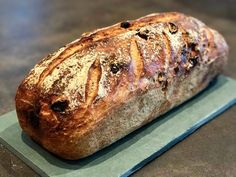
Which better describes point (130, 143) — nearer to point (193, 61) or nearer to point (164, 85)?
A: point (164, 85)

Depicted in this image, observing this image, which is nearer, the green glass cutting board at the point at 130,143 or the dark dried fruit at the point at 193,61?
the green glass cutting board at the point at 130,143

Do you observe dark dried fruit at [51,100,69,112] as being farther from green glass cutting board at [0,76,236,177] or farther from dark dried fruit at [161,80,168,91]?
dark dried fruit at [161,80,168,91]

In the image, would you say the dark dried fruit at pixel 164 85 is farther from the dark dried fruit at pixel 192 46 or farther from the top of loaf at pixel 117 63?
the dark dried fruit at pixel 192 46

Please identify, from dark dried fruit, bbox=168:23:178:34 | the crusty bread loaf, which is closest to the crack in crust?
the crusty bread loaf

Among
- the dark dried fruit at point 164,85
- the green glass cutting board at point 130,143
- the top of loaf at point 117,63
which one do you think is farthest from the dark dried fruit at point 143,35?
the green glass cutting board at point 130,143

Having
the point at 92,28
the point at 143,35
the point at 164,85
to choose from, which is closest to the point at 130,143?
the point at 164,85

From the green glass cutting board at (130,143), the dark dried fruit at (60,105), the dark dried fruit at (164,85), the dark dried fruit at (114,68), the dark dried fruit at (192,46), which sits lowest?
the green glass cutting board at (130,143)

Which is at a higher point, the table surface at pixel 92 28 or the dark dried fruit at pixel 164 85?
the dark dried fruit at pixel 164 85

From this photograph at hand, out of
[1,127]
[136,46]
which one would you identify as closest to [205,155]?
[136,46]
